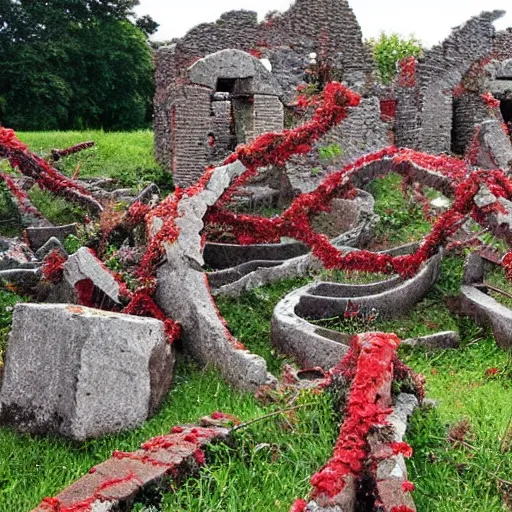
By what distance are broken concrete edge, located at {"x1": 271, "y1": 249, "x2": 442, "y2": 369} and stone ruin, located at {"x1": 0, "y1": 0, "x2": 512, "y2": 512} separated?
18mm

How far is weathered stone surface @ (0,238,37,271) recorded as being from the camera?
8.70 metres

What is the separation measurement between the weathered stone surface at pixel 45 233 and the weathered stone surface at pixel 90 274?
358 cm

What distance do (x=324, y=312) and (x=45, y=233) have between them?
459 cm

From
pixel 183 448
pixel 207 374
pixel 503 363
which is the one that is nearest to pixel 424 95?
pixel 503 363

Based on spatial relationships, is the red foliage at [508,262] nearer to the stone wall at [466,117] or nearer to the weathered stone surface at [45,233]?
the weathered stone surface at [45,233]

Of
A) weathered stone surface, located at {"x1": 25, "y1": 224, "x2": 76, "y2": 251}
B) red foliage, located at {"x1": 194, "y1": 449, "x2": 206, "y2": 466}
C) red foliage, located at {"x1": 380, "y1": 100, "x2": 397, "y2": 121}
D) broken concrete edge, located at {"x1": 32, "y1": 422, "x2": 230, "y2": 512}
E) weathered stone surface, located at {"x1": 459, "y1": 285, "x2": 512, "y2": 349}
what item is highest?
red foliage, located at {"x1": 380, "y1": 100, "x2": 397, "y2": 121}

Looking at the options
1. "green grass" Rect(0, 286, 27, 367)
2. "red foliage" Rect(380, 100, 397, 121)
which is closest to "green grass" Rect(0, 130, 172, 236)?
"green grass" Rect(0, 286, 27, 367)

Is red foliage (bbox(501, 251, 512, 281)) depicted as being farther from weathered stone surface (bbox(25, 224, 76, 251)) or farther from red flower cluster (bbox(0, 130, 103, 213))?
red flower cluster (bbox(0, 130, 103, 213))

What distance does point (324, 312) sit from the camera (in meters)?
8.03

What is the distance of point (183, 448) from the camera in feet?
14.4

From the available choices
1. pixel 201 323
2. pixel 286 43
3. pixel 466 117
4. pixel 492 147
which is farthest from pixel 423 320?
pixel 466 117

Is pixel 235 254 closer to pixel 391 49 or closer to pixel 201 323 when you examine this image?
pixel 201 323

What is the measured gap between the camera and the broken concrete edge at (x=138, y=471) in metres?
3.81

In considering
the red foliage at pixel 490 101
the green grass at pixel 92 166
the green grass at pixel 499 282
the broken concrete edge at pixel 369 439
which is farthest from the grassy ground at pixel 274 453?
the red foliage at pixel 490 101
